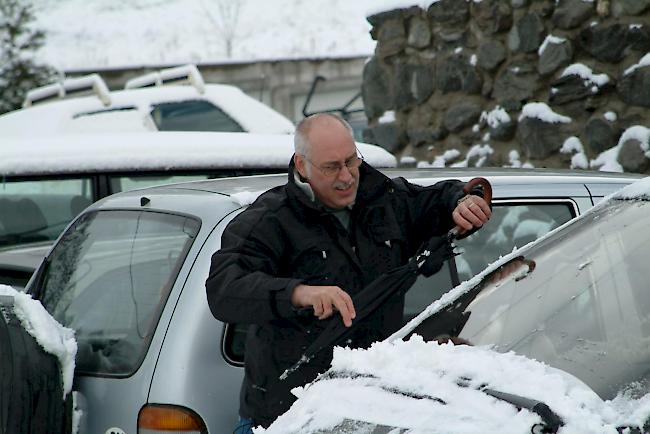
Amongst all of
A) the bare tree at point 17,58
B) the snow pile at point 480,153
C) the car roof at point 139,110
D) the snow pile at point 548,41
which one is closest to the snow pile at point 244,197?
the snow pile at point 548,41

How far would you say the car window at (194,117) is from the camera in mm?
8891

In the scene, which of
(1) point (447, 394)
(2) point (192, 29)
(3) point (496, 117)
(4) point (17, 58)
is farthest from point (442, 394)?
(2) point (192, 29)

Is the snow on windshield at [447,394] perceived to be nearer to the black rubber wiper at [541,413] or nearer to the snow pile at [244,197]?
the black rubber wiper at [541,413]

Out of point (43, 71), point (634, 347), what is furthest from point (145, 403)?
point (43, 71)

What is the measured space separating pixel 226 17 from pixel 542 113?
123 feet

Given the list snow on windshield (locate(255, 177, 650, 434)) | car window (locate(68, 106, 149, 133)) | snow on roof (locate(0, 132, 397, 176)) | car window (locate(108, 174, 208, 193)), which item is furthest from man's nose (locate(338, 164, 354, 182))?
car window (locate(68, 106, 149, 133))

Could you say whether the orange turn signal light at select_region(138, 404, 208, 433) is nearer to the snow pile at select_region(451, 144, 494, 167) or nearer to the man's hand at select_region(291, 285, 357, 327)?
the man's hand at select_region(291, 285, 357, 327)

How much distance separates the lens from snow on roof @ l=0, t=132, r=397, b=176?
5996 mm

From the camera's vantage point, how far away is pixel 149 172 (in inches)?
238

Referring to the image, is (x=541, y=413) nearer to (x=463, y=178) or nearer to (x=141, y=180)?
(x=463, y=178)

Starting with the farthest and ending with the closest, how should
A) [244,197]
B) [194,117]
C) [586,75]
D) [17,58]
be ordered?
[17,58] → [194,117] → [586,75] → [244,197]

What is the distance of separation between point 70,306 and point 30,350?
0.62 m

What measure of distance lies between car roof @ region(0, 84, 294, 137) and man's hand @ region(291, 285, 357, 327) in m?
5.19

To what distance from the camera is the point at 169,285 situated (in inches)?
144
